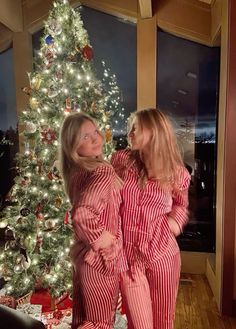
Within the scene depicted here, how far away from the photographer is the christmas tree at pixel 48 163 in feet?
8.66

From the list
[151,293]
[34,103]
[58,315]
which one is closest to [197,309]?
[58,315]

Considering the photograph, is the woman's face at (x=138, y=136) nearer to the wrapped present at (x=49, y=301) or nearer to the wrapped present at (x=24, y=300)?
the wrapped present at (x=49, y=301)

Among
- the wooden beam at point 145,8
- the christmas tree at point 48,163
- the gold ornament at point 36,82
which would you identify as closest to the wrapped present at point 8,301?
the christmas tree at point 48,163

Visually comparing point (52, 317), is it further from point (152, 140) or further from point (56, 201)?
point (152, 140)

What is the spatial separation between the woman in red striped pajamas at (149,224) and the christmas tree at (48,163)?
108 cm

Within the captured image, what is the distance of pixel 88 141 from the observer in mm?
1599

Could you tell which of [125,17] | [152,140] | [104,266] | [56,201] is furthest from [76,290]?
[125,17]

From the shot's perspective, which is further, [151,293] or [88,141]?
[151,293]

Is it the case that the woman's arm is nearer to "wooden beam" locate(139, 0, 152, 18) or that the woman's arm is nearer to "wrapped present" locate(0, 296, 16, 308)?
"wrapped present" locate(0, 296, 16, 308)

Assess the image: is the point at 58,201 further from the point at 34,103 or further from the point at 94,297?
the point at 94,297

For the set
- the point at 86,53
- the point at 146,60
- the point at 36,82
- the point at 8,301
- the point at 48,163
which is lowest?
the point at 8,301

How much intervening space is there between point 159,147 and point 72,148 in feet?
1.44

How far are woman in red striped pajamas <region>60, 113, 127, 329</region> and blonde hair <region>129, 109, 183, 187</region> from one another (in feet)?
0.70

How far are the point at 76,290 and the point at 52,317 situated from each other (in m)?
1.10
